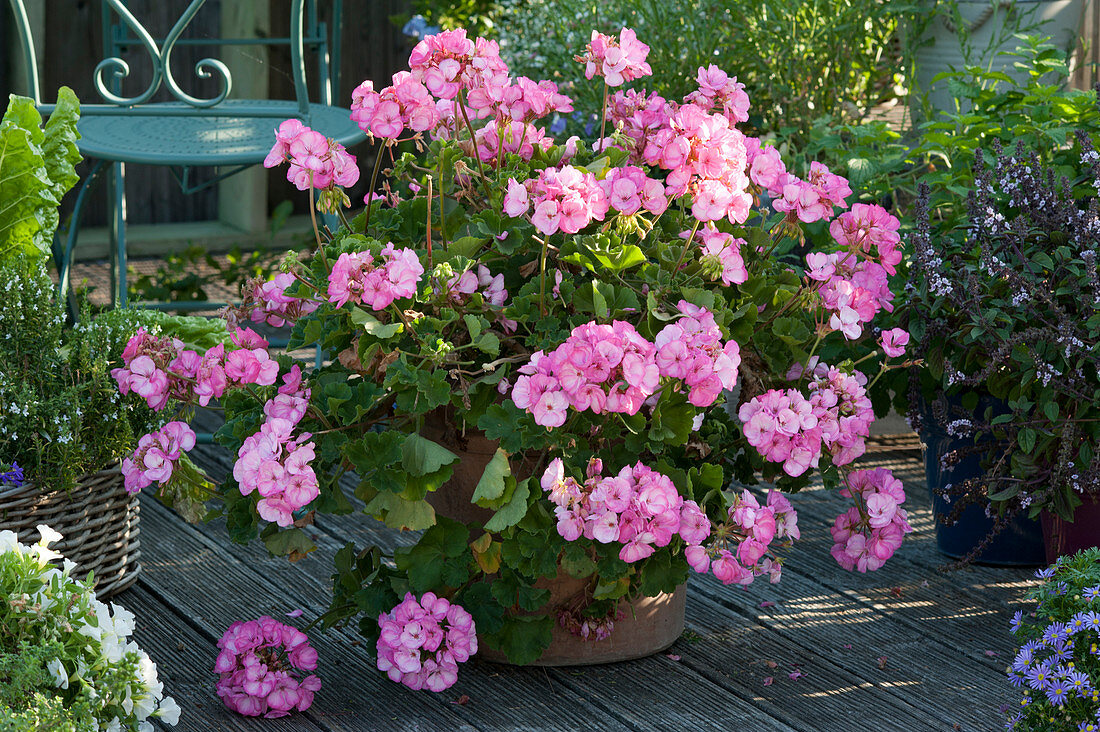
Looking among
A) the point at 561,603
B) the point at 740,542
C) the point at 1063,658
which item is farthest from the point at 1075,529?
the point at 561,603

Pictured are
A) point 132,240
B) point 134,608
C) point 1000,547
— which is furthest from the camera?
point 132,240

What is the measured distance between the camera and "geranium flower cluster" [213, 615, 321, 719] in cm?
161

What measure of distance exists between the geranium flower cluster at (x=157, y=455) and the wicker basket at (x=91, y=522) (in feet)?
0.90

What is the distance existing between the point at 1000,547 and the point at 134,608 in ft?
4.85

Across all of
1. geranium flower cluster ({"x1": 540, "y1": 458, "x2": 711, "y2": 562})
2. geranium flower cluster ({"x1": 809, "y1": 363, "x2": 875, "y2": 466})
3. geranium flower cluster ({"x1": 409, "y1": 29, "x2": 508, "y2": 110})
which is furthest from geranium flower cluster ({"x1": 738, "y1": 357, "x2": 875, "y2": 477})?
geranium flower cluster ({"x1": 409, "y1": 29, "x2": 508, "y2": 110})

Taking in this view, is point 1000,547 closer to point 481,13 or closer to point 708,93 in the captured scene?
point 708,93

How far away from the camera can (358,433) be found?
163cm

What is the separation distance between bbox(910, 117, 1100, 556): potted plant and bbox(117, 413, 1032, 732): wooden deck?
0.23 m

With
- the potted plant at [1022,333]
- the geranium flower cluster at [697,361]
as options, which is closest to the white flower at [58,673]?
the geranium flower cluster at [697,361]

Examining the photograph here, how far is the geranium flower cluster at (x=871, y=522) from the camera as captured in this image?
5.32 feet

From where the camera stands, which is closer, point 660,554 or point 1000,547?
point 660,554

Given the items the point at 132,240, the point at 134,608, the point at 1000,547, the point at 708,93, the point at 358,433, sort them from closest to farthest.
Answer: the point at 358,433 → the point at 708,93 → the point at 134,608 → the point at 1000,547 → the point at 132,240

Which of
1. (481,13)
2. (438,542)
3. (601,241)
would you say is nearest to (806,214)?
(601,241)

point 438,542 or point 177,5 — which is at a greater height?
point 177,5
